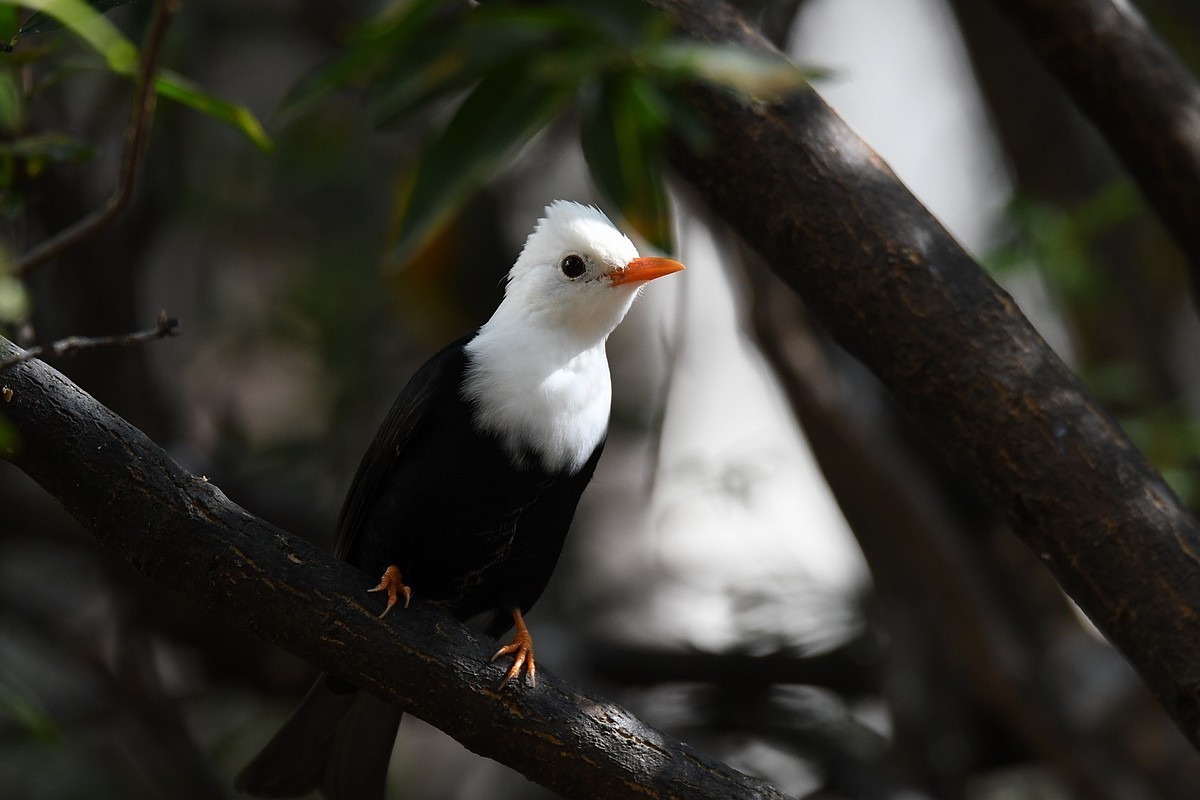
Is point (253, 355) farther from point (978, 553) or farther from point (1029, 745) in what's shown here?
point (1029, 745)

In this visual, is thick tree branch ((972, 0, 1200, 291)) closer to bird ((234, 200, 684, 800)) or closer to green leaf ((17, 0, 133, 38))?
bird ((234, 200, 684, 800))

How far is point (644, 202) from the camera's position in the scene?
2.20 m

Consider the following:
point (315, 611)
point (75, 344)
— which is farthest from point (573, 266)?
point (75, 344)

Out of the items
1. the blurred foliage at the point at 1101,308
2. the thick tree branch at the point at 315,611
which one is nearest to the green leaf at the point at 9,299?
the thick tree branch at the point at 315,611

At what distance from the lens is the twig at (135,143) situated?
1.67 metres

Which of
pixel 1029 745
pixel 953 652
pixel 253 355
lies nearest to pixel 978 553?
pixel 953 652

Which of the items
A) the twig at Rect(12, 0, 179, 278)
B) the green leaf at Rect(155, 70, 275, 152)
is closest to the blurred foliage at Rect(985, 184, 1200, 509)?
the green leaf at Rect(155, 70, 275, 152)

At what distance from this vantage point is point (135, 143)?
1913 mm

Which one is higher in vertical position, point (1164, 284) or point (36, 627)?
point (1164, 284)

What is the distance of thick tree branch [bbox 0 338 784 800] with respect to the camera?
205 centimetres

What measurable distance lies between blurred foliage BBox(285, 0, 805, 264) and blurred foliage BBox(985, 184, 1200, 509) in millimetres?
2016

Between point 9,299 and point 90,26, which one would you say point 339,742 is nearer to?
point 9,299

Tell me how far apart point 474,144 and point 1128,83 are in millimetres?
1926

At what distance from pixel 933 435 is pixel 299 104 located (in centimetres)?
150
